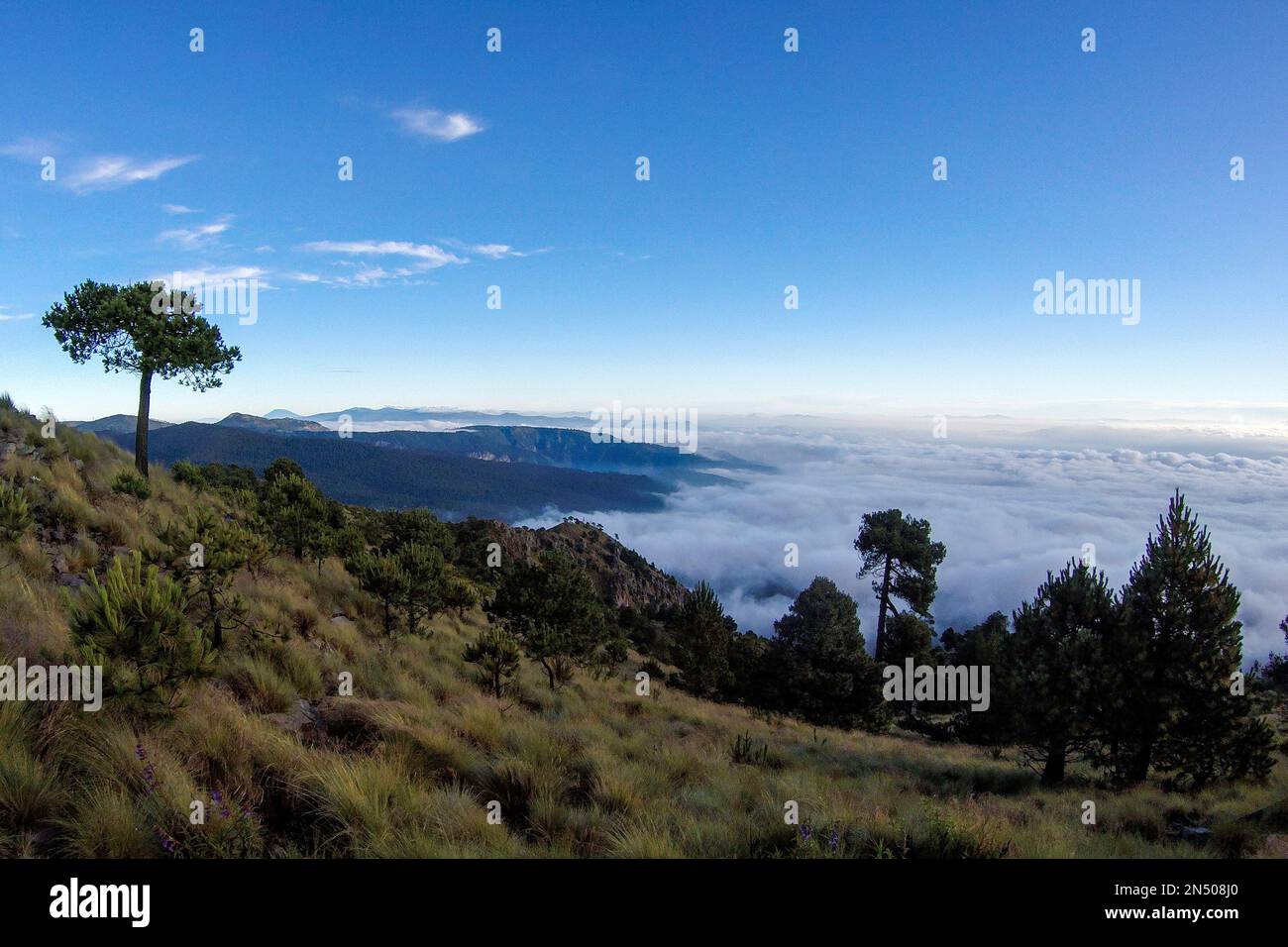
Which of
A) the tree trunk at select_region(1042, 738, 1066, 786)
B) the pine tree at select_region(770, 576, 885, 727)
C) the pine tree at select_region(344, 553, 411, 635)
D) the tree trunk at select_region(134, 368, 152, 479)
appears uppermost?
the tree trunk at select_region(134, 368, 152, 479)

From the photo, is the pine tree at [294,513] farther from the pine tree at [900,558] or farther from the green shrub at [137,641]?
the pine tree at [900,558]

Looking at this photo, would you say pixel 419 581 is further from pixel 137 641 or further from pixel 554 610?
Result: pixel 137 641

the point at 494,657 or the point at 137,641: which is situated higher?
the point at 137,641

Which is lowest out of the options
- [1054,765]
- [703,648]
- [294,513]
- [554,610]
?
[703,648]

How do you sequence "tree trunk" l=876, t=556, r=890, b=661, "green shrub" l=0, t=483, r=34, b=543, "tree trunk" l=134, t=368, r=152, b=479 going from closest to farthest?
"green shrub" l=0, t=483, r=34, b=543
"tree trunk" l=134, t=368, r=152, b=479
"tree trunk" l=876, t=556, r=890, b=661

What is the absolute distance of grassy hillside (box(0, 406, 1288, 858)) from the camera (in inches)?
157

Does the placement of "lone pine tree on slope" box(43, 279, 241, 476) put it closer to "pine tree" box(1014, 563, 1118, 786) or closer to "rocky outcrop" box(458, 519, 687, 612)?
"pine tree" box(1014, 563, 1118, 786)

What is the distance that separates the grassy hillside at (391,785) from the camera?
4.00 meters

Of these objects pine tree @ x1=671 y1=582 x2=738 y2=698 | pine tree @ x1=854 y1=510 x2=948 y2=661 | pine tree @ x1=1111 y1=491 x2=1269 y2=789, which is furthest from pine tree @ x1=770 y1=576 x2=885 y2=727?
pine tree @ x1=1111 y1=491 x2=1269 y2=789

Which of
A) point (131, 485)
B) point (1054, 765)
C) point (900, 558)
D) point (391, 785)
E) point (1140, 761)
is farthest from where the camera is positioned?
point (900, 558)

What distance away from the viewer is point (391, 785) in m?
4.71

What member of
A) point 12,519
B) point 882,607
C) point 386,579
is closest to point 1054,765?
point 386,579

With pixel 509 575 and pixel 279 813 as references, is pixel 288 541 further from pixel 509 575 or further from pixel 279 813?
pixel 279 813

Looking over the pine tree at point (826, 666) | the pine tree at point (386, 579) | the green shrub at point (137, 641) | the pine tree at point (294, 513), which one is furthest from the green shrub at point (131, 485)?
the pine tree at point (826, 666)
